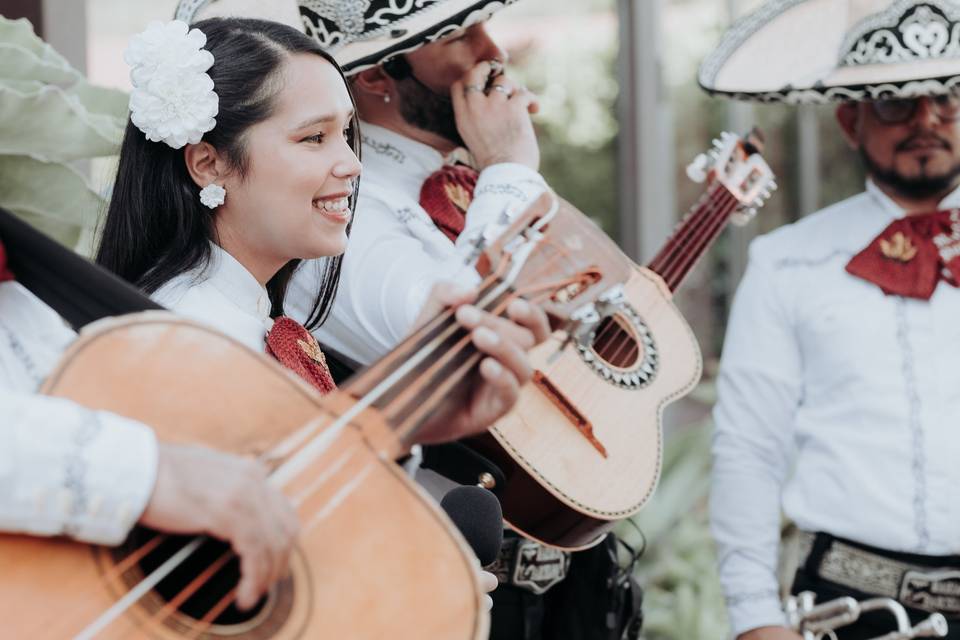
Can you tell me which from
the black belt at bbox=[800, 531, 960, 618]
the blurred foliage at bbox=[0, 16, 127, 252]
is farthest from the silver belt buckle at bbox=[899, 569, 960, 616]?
the blurred foliage at bbox=[0, 16, 127, 252]

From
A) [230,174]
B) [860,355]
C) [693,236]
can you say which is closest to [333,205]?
[230,174]

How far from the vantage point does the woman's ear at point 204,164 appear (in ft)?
5.69

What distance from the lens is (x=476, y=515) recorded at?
164 cm

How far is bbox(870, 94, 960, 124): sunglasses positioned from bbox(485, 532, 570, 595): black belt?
55.9 inches

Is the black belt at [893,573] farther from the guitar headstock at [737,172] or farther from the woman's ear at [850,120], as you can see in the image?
the woman's ear at [850,120]

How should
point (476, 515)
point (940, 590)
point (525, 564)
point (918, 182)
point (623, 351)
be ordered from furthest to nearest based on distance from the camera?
point (918, 182) < point (940, 590) < point (623, 351) < point (525, 564) < point (476, 515)

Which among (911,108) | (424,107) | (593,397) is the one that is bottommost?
(593,397)

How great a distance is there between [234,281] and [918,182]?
74.2 inches

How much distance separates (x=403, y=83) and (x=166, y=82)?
719mm

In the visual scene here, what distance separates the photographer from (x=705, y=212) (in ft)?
9.28

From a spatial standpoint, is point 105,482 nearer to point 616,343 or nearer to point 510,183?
point 510,183

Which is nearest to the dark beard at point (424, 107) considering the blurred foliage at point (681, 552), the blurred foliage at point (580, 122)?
the blurred foliage at point (681, 552)

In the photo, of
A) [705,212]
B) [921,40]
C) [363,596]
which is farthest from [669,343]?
[363,596]

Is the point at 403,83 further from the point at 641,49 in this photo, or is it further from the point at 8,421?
the point at 641,49
